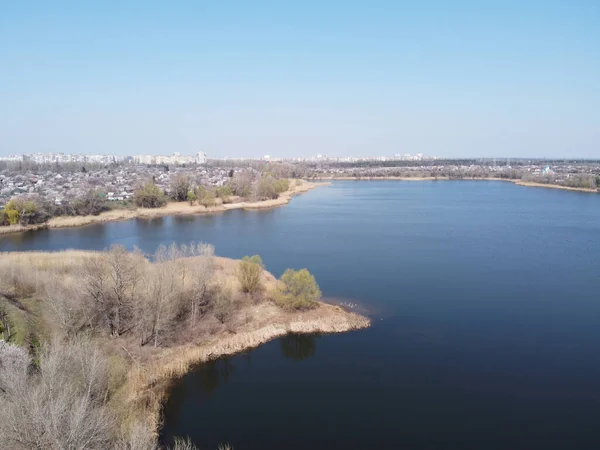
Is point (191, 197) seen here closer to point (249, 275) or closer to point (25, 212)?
point (25, 212)

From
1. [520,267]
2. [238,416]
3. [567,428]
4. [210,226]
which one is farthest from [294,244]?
[567,428]

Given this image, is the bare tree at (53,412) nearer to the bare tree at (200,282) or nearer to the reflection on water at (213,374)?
the reflection on water at (213,374)

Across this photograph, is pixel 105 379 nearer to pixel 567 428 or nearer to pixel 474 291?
pixel 567 428

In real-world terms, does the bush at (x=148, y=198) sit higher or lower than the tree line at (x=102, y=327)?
higher

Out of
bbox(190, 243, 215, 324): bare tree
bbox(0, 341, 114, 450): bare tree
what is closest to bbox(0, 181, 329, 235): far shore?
bbox(190, 243, 215, 324): bare tree

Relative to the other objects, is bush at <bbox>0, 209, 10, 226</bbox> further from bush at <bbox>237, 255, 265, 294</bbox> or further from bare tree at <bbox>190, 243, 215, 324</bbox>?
bare tree at <bbox>190, 243, 215, 324</bbox>

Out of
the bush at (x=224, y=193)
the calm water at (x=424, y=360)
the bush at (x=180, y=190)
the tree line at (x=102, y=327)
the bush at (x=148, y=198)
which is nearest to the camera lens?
the tree line at (x=102, y=327)

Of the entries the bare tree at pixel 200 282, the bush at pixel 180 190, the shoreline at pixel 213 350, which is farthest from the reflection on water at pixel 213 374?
the bush at pixel 180 190
